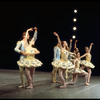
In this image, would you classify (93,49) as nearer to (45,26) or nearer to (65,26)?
(65,26)

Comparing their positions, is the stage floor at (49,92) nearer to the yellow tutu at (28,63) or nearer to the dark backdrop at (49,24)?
the yellow tutu at (28,63)

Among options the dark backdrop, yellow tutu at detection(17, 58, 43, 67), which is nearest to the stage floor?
yellow tutu at detection(17, 58, 43, 67)

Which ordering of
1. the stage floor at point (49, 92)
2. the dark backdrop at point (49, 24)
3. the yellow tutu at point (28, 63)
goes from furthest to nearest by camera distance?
the dark backdrop at point (49, 24) < the yellow tutu at point (28, 63) < the stage floor at point (49, 92)

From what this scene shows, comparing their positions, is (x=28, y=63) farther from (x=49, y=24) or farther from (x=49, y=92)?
(x=49, y=24)

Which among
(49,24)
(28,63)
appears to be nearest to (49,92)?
(28,63)

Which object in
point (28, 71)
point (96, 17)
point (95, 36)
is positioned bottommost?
point (28, 71)

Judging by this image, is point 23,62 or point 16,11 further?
point 16,11

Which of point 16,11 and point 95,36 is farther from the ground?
point 16,11

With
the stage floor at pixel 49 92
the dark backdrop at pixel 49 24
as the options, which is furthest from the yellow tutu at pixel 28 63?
the dark backdrop at pixel 49 24

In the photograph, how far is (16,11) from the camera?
12.9 meters

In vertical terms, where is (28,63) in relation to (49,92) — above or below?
above

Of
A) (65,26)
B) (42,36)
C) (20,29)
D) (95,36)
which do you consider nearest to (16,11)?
(20,29)

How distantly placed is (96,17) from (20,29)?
4.52 metres

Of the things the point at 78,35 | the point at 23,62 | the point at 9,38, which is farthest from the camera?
the point at 9,38
